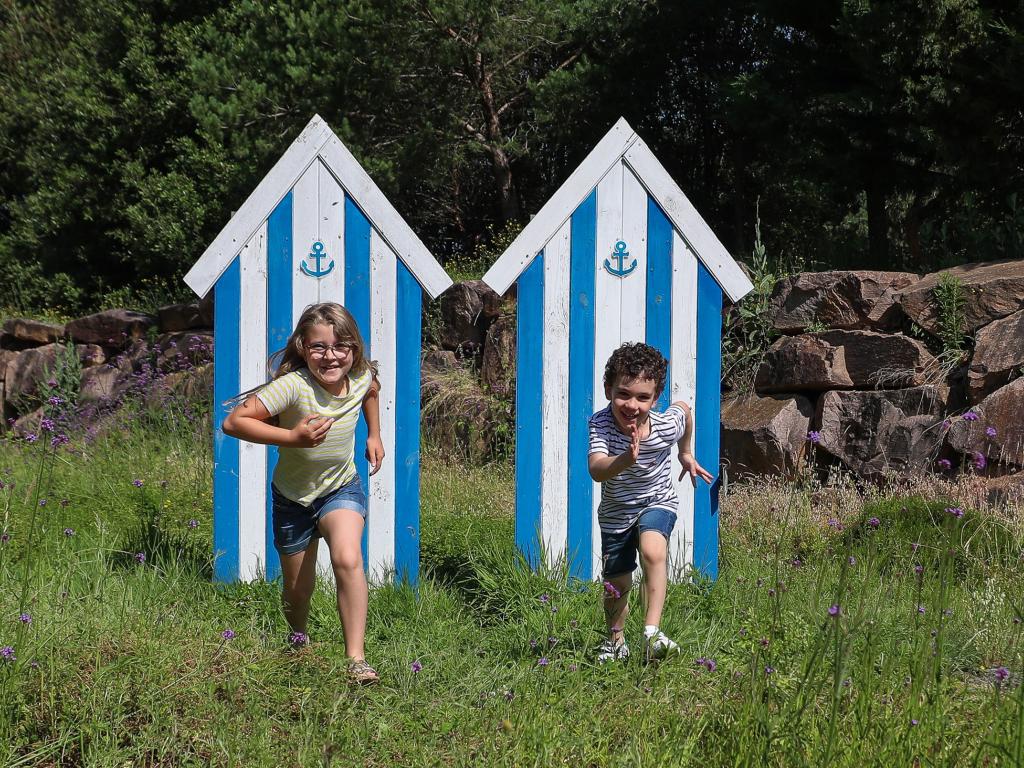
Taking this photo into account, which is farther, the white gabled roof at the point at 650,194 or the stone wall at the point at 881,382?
the stone wall at the point at 881,382

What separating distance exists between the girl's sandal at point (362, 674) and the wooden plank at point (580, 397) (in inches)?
57.9

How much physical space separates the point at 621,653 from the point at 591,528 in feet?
3.78

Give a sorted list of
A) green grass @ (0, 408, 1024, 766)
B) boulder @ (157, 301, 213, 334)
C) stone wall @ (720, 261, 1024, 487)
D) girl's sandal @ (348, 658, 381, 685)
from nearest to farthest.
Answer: green grass @ (0, 408, 1024, 766)
girl's sandal @ (348, 658, 381, 685)
stone wall @ (720, 261, 1024, 487)
boulder @ (157, 301, 213, 334)

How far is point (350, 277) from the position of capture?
4.52 meters

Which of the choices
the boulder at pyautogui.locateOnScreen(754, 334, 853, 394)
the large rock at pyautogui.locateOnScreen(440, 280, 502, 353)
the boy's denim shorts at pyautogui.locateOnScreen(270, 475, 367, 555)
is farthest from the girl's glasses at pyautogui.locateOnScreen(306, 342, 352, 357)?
the large rock at pyautogui.locateOnScreen(440, 280, 502, 353)

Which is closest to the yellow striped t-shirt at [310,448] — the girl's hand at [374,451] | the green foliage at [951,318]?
the girl's hand at [374,451]

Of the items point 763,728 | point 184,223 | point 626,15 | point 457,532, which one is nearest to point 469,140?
point 626,15

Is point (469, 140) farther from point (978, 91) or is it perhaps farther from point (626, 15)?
point (978, 91)

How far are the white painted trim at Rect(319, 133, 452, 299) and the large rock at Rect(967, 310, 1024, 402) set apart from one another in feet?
12.3

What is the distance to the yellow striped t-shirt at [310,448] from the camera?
358cm

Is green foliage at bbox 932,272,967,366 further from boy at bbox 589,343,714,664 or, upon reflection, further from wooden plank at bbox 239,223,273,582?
wooden plank at bbox 239,223,273,582

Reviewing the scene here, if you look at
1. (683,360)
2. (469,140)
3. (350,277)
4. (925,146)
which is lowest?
→ (683,360)

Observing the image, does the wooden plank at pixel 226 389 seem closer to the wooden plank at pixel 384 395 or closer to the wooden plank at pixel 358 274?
the wooden plank at pixel 358 274

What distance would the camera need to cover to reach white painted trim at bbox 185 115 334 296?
445 cm
